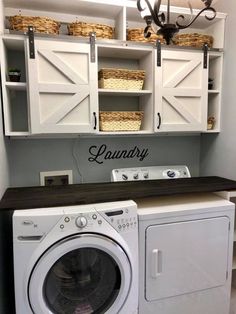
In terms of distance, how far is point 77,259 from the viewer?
151 centimetres

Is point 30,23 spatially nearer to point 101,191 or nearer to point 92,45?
point 92,45

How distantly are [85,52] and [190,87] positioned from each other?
95 centimetres

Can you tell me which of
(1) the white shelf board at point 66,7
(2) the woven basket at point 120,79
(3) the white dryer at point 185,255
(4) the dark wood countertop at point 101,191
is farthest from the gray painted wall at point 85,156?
(1) the white shelf board at point 66,7

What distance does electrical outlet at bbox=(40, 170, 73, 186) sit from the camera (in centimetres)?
221

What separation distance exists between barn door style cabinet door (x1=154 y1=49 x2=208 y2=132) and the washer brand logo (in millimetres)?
434

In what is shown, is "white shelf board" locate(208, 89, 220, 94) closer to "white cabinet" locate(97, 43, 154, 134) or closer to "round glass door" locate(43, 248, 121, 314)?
"white cabinet" locate(97, 43, 154, 134)

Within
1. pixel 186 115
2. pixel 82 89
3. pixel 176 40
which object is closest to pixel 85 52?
pixel 82 89

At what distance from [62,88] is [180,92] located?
998 millimetres

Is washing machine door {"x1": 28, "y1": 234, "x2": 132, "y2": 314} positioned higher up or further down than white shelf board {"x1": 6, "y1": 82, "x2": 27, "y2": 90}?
further down

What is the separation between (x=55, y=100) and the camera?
Result: 1.85 meters

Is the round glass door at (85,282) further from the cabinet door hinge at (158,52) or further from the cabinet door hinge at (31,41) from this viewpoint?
the cabinet door hinge at (158,52)

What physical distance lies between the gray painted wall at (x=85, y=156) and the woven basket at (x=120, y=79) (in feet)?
1.74

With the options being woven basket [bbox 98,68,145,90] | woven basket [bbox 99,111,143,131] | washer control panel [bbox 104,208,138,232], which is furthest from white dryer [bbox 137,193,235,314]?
woven basket [bbox 98,68,145,90]

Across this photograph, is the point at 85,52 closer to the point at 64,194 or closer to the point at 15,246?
the point at 64,194
